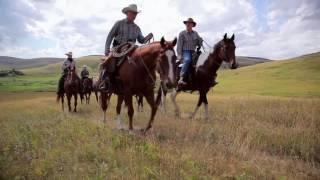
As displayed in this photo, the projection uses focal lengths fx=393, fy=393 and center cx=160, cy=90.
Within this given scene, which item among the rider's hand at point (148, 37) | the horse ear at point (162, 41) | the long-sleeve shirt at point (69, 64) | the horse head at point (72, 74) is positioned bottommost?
the horse head at point (72, 74)

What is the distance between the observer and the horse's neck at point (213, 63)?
14.8 meters

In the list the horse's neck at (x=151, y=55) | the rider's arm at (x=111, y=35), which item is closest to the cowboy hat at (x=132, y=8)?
the rider's arm at (x=111, y=35)

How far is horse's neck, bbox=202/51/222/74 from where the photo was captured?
1479 centimetres

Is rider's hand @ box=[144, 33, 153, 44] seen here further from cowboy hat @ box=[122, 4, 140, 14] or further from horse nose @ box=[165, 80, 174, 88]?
horse nose @ box=[165, 80, 174, 88]

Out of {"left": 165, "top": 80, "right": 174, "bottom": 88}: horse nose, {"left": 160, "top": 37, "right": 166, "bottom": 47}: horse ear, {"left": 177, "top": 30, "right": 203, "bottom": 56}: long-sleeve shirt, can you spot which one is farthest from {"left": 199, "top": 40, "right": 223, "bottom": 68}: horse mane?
{"left": 165, "top": 80, "right": 174, "bottom": 88}: horse nose

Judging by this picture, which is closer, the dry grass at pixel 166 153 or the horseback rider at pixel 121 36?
the dry grass at pixel 166 153

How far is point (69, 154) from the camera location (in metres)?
8.15

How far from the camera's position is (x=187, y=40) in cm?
1527

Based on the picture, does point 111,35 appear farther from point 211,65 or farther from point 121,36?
point 211,65

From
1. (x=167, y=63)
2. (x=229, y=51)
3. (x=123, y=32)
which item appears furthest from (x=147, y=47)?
(x=229, y=51)

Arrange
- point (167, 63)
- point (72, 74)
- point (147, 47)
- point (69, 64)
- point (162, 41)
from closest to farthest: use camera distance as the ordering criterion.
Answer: point (167, 63), point (162, 41), point (147, 47), point (69, 64), point (72, 74)

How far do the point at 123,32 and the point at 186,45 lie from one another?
147 inches

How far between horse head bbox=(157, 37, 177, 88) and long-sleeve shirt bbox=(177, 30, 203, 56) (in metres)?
5.63

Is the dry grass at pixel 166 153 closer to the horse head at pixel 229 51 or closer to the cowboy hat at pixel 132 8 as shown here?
the horse head at pixel 229 51
